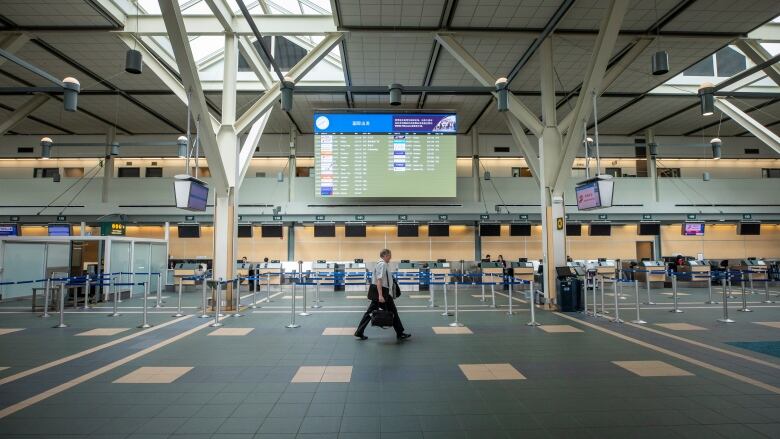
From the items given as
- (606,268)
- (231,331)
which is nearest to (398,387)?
(231,331)

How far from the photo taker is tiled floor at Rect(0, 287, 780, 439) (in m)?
3.61

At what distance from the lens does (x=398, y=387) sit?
4672 millimetres

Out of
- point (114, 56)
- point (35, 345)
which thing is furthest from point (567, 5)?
point (114, 56)

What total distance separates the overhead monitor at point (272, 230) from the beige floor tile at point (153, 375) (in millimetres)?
13480

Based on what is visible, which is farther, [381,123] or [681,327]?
[381,123]

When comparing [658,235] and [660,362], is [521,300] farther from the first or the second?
[658,235]

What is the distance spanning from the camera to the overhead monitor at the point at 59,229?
18.4 metres

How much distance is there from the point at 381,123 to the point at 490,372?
478 inches

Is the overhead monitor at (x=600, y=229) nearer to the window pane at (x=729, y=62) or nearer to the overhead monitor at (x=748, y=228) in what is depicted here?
the overhead monitor at (x=748, y=228)

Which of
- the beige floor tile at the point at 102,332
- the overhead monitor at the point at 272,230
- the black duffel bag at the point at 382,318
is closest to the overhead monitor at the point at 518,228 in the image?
the overhead monitor at the point at 272,230

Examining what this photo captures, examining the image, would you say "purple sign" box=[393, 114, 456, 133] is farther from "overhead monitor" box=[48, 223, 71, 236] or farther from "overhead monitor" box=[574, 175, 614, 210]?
"overhead monitor" box=[48, 223, 71, 236]

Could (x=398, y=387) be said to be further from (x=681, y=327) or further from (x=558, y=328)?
(x=681, y=327)

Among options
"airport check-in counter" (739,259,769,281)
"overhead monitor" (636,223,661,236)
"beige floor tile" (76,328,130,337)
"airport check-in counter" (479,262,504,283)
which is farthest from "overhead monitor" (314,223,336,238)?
"airport check-in counter" (739,259,769,281)

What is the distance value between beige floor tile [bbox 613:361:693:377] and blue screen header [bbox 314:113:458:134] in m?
11.7
